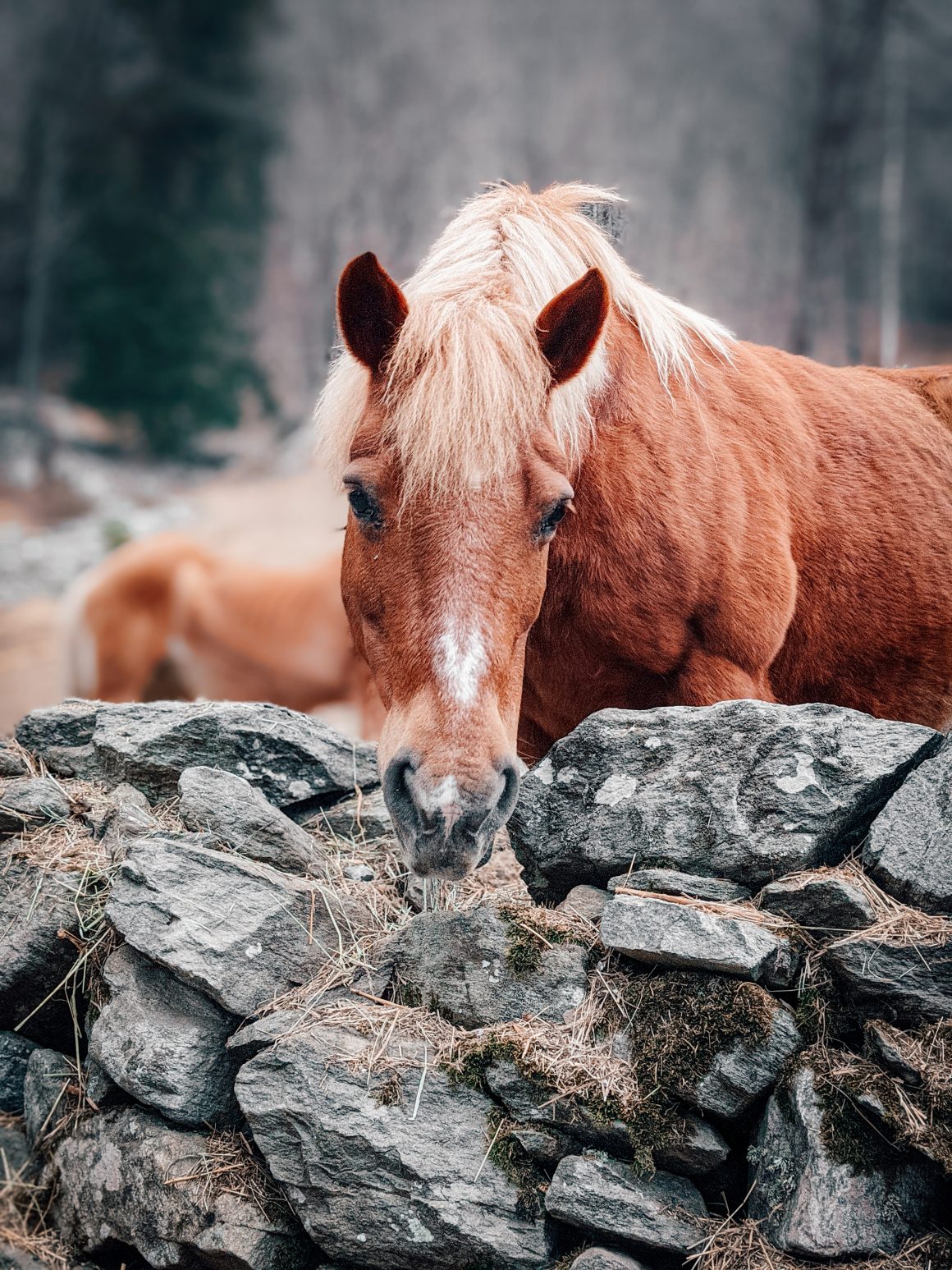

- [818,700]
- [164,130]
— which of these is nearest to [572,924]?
[818,700]

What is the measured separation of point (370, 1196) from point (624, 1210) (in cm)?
54

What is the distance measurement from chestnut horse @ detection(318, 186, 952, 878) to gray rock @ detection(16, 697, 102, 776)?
1266 mm

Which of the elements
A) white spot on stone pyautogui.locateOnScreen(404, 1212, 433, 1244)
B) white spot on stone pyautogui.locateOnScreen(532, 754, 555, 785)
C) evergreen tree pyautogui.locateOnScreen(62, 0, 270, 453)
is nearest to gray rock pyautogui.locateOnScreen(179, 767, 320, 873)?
white spot on stone pyautogui.locateOnScreen(532, 754, 555, 785)

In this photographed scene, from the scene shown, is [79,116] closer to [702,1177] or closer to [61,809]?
[61,809]

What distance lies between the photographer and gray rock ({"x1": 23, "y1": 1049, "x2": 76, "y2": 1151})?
2.27m

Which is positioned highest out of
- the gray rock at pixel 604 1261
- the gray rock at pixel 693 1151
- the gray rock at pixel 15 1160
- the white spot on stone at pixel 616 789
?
the white spot on stone at pixel 616 789

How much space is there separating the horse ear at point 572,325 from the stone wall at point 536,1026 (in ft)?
3.01

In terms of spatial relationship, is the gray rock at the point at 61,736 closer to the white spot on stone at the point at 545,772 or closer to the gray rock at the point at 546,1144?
the white spot on stone at the point at 545,772

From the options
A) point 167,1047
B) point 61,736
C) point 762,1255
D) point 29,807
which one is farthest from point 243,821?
point 762,1255

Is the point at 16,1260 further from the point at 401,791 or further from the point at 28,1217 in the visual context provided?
the point at 401,791

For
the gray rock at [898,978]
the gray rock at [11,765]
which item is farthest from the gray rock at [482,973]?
the gray rock at [11,765]

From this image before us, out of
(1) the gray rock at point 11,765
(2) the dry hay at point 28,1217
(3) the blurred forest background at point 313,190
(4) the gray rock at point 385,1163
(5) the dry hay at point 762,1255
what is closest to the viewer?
(5) the dry hay at point 762,1255

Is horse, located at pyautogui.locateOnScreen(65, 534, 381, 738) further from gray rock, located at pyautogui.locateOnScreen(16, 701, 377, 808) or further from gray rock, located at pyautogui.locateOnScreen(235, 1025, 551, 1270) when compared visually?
gray rock, located at pyautogui.locateOnScreen(235, 1025, 551, 1270)

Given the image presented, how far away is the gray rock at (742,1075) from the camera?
1.81 m
